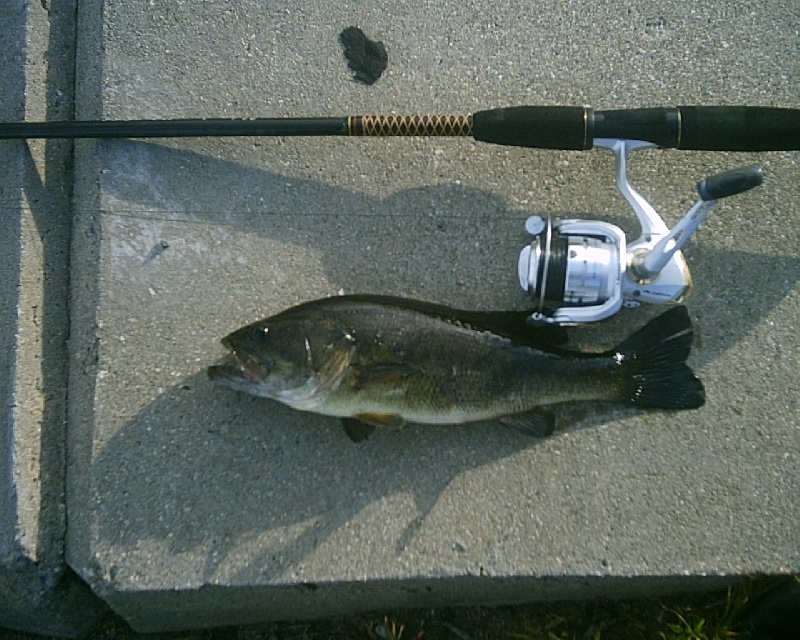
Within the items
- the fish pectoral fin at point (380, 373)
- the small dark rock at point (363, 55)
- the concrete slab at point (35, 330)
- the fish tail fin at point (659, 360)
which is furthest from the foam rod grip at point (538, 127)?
the concrete slab at point (35, 330)

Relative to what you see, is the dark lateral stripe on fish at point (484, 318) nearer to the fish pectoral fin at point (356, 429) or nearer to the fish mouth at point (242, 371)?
the fish mouth at point (242, 371)

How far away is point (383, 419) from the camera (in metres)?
2.33

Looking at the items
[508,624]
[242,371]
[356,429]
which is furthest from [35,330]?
[508,624]

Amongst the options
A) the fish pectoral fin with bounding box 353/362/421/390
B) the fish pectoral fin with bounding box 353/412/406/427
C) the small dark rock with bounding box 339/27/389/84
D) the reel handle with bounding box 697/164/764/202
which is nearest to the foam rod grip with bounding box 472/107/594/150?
the reel handle with bounding box 697/164/764/202

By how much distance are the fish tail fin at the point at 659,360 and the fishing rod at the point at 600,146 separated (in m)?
0.11

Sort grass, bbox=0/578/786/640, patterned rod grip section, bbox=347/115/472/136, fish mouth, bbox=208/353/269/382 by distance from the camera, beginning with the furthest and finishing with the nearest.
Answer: grass, bbox=0/578/786/640 → patterned rod grip section, bbox=347/115/472/136 → fish mouth, bbox=208/353/269/382

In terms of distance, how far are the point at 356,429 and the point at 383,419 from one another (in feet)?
0.46

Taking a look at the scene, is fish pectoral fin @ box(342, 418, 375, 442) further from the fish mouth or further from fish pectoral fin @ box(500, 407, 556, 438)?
fish pectoral fin @ box(500, 407, 556, 438)

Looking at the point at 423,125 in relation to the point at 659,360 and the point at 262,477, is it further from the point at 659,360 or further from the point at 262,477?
the point at 262,477

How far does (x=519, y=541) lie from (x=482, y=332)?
80cm

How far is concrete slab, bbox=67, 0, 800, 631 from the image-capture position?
7.96 feet

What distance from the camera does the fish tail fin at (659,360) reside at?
7.90 ft

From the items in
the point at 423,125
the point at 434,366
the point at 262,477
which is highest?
the point at 423,125

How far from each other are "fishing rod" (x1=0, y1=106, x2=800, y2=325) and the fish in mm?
161
